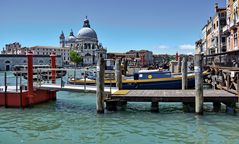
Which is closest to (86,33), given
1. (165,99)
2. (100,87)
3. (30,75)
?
(30,75)

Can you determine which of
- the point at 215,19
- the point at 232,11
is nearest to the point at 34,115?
the point at 232,11

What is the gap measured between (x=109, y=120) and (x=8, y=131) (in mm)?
4441

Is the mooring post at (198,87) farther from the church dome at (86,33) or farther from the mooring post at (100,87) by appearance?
the church dome at (86,33)

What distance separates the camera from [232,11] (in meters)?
32.7

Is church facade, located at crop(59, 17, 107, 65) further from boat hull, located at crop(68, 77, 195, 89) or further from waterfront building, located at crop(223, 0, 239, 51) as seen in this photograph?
boat hull, located at crop(68, 77, 195, 89)

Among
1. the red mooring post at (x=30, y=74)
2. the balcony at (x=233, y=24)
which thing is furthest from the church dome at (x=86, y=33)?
the red mooring post at (x=30, y=74)

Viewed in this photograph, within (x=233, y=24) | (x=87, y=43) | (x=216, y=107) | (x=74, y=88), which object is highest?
(x=87, y=43)

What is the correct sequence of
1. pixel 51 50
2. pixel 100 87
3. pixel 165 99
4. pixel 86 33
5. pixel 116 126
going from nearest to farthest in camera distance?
pixel 116 126
pixel 165 99
pixel 100 87
pixel 86 33
pixel 51 50

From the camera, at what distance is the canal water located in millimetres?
10375

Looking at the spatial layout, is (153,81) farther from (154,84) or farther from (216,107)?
(216,107)

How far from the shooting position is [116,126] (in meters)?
12.1

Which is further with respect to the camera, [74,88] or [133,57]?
[133,57]

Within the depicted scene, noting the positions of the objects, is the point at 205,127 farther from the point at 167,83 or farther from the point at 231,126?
the point at 167,83

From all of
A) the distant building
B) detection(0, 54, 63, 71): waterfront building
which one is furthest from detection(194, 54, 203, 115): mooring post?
detection(0, 54, 63, 71): waterfront building
